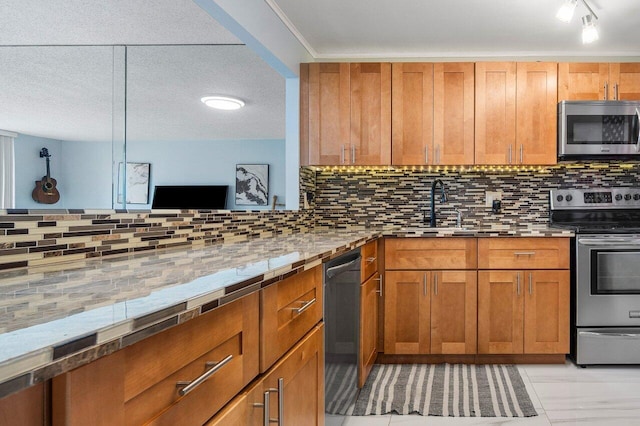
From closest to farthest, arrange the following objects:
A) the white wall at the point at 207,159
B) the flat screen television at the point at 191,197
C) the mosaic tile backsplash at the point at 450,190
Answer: the mosaic tile backsplash at the point at 450,190 → the white wall at the point at 207,159 → the flat screen television at the point at 191,197

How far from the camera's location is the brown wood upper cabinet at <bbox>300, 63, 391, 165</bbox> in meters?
3.41

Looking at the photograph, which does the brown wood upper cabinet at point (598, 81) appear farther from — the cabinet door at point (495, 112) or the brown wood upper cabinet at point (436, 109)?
the brown wood upper cabinet at point (436, 109)

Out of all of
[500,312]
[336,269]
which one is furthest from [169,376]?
[500,312]

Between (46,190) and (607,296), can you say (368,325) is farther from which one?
(46,190)

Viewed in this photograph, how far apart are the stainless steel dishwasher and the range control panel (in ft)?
6.58

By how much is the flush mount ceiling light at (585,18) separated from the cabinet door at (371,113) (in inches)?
46.4

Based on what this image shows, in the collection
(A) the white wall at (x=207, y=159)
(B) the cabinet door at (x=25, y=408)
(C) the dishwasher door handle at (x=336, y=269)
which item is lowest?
(C) the dishwasher door handle at (x=336, y=269)

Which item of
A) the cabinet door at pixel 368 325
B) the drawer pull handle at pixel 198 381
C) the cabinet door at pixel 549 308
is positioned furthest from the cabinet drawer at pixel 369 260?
the drawer pull handle at pixel 198 381

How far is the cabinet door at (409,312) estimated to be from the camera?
10.3 feet

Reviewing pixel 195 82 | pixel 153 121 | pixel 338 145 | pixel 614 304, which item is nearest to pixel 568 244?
pixel 614 304

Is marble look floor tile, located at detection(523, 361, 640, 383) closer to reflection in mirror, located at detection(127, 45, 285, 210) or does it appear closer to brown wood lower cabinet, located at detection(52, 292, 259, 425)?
brown wood lower cabinet, located at detection(52, 292, 259, 425)

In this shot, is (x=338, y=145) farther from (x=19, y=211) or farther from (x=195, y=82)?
(x=19, y=211)

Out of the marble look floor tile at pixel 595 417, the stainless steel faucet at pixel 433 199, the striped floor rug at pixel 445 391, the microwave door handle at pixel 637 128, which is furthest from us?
the stainless steel faucet at pixel 433 199

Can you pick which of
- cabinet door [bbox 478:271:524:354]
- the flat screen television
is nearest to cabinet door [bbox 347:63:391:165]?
cabinet door [bbox 478:271:524:354]
